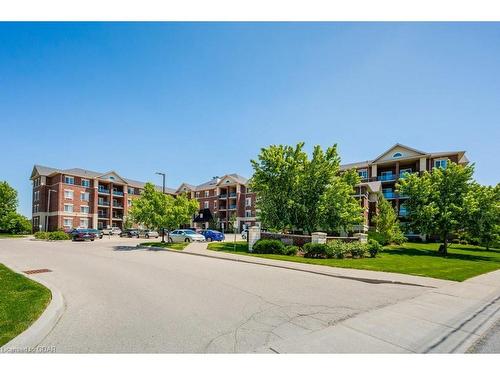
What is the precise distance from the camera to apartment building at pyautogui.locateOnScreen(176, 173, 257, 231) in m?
60.5

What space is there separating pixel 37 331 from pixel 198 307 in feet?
10.4

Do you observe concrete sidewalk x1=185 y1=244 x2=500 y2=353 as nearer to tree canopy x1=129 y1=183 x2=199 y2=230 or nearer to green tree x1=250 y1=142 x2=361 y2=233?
green tree x1=250 y1=142 x2=361 y2=233

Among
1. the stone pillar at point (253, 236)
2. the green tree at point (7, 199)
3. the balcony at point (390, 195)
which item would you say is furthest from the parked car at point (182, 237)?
the green tree at point (7, 199)

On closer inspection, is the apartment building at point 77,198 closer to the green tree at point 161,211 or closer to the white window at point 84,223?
the white window at point 84,223

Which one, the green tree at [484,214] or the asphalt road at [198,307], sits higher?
the green tree at [484,214]

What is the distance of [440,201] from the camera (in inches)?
1038

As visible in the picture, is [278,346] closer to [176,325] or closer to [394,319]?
[176,325]

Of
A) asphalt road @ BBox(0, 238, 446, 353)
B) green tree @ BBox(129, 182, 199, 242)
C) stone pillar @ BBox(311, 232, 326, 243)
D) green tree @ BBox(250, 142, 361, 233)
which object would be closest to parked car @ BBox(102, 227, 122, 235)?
green tree @ BBox(129, 182, 199, 242)

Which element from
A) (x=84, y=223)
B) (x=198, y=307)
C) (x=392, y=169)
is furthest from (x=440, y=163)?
(x=84, y=223)

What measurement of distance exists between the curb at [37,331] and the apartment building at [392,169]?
124 ft

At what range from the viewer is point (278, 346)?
4801mm

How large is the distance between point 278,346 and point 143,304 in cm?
392

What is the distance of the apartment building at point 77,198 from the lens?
180 feet

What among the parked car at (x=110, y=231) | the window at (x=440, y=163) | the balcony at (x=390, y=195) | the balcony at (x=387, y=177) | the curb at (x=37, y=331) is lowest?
the parked car at (x=110, y=231)
